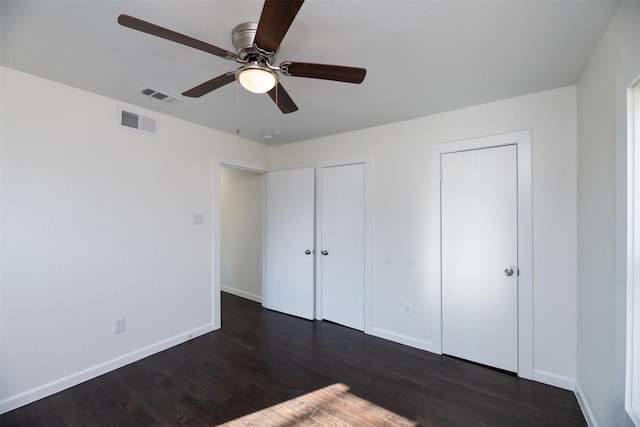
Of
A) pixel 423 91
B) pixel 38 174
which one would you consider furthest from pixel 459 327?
pixel 38 174

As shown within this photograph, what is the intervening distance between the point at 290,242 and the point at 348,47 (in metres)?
2.61

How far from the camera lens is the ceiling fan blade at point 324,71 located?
1.37 metres

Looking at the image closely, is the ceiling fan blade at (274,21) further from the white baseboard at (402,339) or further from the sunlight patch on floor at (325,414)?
the white baseboard at (402,339)

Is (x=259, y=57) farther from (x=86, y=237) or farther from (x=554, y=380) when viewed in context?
(x=554, y=380)

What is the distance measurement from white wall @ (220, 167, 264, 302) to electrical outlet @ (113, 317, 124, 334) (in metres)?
1.98

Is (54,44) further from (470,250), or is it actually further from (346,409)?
(470,250)

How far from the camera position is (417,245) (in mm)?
2840

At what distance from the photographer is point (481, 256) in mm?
2504

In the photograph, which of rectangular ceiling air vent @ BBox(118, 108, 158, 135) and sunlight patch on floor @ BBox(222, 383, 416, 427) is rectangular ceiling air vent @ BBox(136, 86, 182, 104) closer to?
rectangular ceiling air vent @ BBox(118, 108, 158, 135)

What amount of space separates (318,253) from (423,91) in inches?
89.0

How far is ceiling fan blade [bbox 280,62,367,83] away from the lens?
4.50 feet

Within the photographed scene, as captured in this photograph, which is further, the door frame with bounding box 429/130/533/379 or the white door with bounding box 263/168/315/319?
the white door with bounding box 263/168/315/319

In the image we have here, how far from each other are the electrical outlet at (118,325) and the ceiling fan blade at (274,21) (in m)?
2.63

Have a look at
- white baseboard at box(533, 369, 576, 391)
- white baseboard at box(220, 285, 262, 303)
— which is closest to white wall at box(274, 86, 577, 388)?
white baseboard at box(533, 369, 576, 391)
